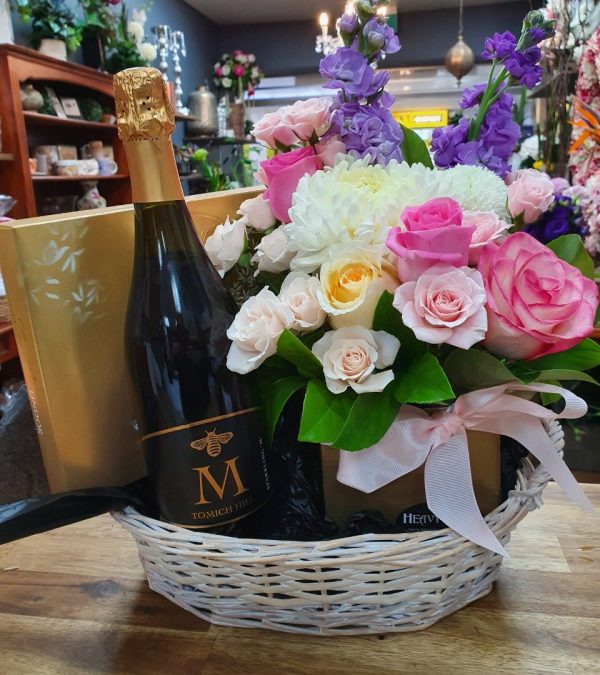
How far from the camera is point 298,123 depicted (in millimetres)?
572

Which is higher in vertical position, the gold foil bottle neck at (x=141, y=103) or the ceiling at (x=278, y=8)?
the ceiling at (x=278, y=8)

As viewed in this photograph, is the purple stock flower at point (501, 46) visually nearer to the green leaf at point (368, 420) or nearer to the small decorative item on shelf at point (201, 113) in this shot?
the green leaf at point (368, 420)

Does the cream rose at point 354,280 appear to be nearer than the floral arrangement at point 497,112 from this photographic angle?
Yes

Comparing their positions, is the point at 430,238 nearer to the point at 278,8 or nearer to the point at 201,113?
the point at 201,113

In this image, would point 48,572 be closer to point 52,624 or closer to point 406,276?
point 52,624

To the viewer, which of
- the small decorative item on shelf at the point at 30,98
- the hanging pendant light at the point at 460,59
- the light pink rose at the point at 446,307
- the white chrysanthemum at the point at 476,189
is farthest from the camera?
the hanging pendant light at the point at 460,59

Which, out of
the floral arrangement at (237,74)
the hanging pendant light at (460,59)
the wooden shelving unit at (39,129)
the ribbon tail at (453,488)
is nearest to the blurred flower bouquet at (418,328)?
the ribbon tail at (453,488)

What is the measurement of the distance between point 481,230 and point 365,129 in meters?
0.18

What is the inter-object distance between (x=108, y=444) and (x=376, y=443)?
10.1 inches

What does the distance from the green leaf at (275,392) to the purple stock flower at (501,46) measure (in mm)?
355

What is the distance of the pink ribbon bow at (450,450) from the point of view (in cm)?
43

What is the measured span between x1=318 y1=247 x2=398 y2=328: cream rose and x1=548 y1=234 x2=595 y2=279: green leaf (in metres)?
0.16

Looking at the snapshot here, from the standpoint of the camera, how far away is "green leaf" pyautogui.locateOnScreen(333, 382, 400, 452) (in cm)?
42

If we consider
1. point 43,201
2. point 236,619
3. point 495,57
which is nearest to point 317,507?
point 236,619
